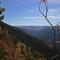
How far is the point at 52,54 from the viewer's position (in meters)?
9.95

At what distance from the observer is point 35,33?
32.3ft

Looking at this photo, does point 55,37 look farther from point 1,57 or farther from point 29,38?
point 1,57

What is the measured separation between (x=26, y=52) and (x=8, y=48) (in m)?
0.73

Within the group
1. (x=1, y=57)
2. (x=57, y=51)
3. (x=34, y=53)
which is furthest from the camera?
(x=57, y=51)

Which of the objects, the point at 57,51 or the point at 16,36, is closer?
the point at 16,36

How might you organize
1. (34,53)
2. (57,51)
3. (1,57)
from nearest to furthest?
(1,57), (34,53), (57,51)

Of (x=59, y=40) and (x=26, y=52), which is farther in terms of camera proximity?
(x=59, y=40)

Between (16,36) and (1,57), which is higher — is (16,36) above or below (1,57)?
above

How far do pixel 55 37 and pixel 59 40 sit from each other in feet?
0.89

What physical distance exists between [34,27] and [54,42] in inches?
39.8

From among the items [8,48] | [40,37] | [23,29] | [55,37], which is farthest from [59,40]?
[8,48]

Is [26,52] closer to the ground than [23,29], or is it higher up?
closer to the ground

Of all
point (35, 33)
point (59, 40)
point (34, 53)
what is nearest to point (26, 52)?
point (34, 53)

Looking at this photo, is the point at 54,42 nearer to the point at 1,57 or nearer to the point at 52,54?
the point at 52,54
